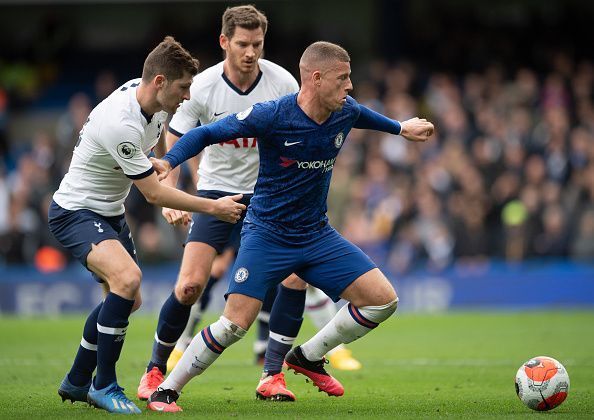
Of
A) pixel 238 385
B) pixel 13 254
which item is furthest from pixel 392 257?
pixel 238 385

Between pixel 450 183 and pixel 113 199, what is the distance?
1217 centimetres

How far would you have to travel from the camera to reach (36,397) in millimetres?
8312

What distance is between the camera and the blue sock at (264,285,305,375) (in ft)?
27.4

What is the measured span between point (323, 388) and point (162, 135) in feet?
7.70

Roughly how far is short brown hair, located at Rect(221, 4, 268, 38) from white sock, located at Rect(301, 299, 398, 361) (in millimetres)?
2352

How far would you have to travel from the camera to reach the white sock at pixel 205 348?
7406 mm

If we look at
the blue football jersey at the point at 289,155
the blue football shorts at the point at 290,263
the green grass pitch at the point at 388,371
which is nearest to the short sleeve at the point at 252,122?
the blue football jersey at the point at 289,155

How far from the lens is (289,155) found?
7539 millimetres

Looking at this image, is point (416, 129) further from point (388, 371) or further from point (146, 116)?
point (388, 371)

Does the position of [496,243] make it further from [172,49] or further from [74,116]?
[172,49]

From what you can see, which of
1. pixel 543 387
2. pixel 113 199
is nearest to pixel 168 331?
pixel 113 199

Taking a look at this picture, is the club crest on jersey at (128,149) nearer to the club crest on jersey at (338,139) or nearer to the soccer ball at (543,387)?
the club crest on jersey at (338,139)

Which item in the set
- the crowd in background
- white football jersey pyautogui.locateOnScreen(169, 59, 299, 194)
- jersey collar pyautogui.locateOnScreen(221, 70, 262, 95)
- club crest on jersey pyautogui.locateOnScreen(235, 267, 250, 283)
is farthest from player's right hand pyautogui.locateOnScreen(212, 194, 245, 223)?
the crowd in background

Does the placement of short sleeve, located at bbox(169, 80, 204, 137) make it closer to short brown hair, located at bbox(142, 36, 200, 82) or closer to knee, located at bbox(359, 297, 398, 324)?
short brown hair, located at bbox(142, 36, 200, 82)
